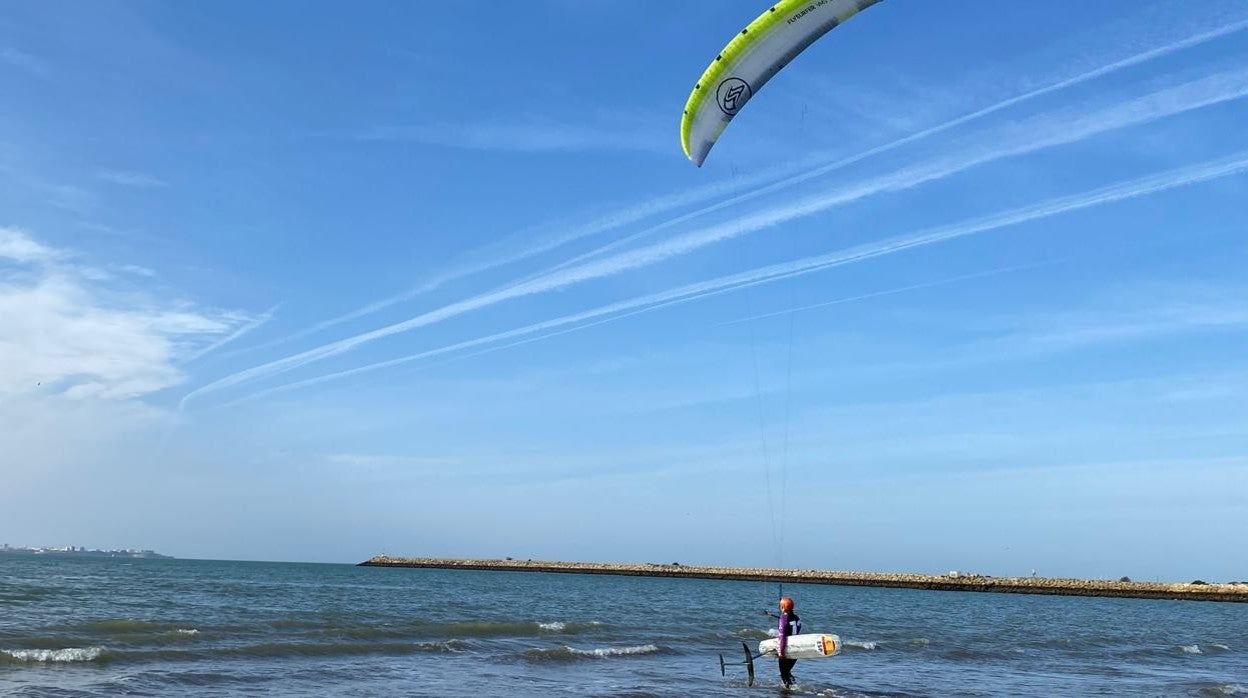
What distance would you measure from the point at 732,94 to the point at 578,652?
490 inches

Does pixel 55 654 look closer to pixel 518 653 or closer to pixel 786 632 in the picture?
pixel 518 653

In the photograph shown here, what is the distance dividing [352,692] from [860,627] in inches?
906

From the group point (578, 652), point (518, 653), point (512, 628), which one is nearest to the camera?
point (518, 653)

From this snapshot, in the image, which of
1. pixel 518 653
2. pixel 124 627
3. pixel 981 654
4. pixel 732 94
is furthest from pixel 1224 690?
pixel 124 627

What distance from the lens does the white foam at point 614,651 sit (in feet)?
72.4

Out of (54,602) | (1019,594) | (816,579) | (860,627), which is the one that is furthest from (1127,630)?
(816,579)

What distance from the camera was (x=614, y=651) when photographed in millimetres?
22562

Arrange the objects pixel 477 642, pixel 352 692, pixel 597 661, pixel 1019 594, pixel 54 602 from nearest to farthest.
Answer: pixel 352 692, pixel 597 661, pixel 477 642, pixel 54 602, pixel 1019 594

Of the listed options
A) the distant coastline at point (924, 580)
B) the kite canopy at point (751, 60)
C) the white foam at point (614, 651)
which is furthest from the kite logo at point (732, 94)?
the distant coastline at point (924, 580)

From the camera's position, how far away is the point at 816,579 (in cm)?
10119

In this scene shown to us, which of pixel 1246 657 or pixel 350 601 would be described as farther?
pixel 350 601

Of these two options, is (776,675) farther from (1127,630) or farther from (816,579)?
(816,579)

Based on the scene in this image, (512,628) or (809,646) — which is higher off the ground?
(809,646)

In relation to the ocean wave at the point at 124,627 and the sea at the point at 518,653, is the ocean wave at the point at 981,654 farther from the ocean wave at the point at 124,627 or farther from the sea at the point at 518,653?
the ocean wave at the point at 124,627
